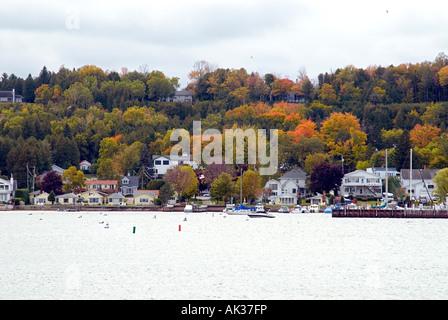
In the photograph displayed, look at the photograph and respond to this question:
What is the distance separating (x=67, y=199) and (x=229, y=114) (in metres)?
52.2

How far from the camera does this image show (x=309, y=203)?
103500 mm

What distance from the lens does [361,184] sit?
103312mm

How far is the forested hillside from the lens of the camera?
115250 mm

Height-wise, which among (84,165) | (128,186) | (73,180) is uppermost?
(84,165)

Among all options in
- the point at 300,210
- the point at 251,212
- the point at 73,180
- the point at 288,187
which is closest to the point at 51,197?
the point at 73,180

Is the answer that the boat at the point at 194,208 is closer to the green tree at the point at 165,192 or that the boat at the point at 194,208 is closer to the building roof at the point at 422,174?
the green tree at the point at 165,192

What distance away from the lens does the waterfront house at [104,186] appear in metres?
108

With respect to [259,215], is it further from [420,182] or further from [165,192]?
[420,182]

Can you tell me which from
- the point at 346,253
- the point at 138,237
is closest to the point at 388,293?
the point at 346,253

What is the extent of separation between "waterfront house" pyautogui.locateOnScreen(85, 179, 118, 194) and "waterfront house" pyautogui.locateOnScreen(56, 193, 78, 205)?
4299mm

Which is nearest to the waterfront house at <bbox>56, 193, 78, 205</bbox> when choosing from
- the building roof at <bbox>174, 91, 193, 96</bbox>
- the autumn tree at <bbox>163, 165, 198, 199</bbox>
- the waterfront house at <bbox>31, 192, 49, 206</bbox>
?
the waterfront house at <bbox>31, 192, 49, 206</bbox>

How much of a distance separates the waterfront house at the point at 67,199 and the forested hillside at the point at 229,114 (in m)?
9.19

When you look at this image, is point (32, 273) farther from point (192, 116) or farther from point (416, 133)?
point (192, 116)

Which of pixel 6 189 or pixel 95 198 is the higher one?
pixel 6 189
